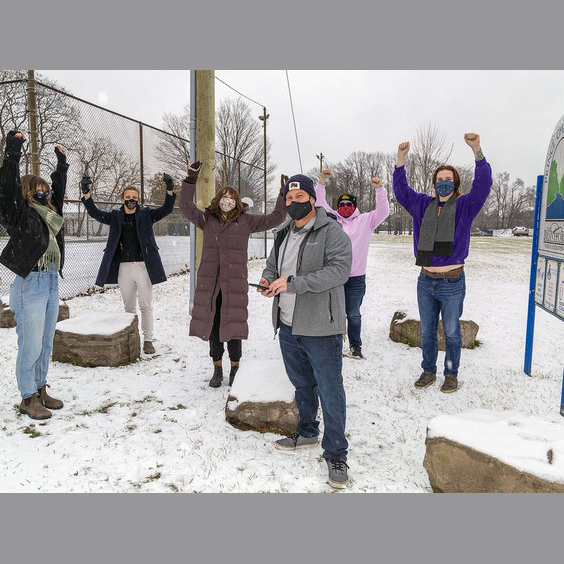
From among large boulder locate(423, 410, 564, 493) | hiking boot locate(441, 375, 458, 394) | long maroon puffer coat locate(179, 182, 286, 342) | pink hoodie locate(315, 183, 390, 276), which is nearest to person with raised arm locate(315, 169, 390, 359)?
pink hoodie locate(315, 183, 390, 276)

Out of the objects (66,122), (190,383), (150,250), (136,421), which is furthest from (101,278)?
(66,122)

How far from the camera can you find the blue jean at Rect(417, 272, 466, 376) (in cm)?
417

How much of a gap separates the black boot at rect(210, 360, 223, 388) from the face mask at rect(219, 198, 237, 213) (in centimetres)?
158

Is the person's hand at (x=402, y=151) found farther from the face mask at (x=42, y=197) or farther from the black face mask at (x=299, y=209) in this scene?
the face mask at (x=42, y=197)

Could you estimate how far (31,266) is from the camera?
345 cm

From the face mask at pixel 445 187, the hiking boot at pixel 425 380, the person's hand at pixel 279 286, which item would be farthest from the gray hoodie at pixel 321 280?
the hiking boot at pixel 425 380

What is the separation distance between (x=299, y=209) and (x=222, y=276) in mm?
1508

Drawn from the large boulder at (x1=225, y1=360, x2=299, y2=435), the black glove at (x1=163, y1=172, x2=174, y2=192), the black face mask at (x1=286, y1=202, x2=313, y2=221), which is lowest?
the large boulder at (x1=225, y1=360, x2=299, y2=435)

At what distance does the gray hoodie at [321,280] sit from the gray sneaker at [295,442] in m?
0.99

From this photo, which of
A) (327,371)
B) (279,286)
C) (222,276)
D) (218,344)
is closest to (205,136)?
(222,276)

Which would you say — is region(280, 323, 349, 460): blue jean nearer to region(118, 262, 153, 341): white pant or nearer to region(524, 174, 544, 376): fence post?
region(118, 262, 153, 341): white pant

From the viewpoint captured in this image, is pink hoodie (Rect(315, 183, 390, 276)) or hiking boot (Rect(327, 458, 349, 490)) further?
pink hoodie (Rect(315, 183, 390, 276))

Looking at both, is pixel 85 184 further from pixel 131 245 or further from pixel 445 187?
pixel 445 187

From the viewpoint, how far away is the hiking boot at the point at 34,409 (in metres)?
3.61
